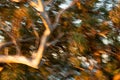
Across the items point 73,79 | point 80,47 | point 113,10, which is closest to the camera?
point 80,47

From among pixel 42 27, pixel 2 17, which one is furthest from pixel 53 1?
pixel 2 17

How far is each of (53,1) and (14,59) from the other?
5.96 ft

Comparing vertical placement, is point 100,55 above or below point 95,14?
below

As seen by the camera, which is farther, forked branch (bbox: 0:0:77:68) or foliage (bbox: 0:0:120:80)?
foliage (bbox: 0:0:120:80)

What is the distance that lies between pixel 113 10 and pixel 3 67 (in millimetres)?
3187

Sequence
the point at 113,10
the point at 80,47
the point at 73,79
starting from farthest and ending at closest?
the point at 73,79, the point at 113,10, the point at 80,47

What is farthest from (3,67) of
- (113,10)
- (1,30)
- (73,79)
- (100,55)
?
(113,10)

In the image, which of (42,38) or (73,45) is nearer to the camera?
(42,38)

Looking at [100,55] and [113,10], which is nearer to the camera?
[113,10]

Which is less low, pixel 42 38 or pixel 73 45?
pixel 73 45

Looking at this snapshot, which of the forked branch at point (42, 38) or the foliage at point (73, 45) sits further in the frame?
the foliage at point (73, 45)

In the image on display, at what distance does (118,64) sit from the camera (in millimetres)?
10188

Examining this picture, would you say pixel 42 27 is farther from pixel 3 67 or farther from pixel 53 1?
pixel 3 67

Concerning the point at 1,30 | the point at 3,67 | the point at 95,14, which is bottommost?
the point at 3,67
